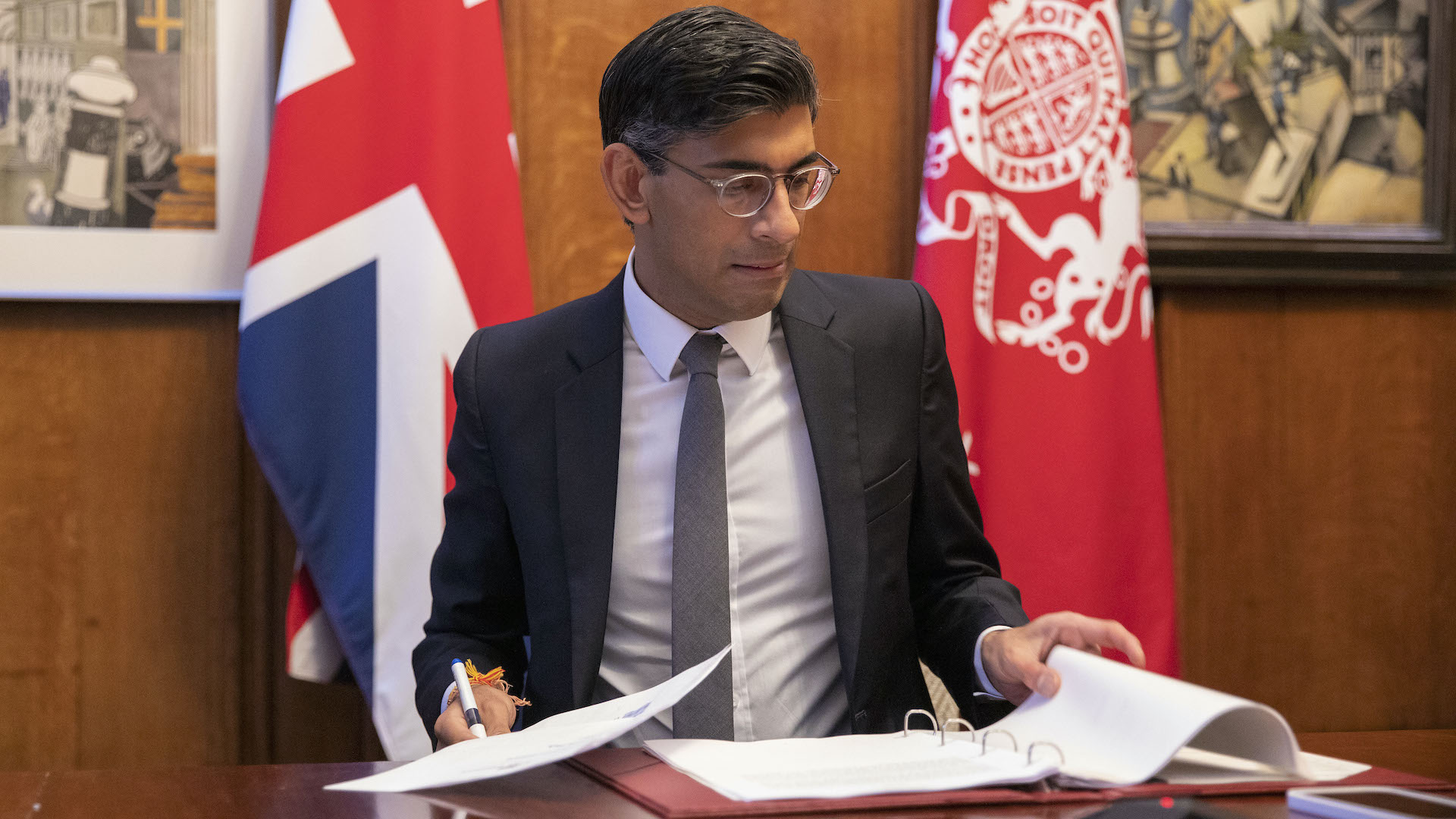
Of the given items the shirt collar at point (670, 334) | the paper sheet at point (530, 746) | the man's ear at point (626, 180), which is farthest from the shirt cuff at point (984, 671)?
the man's ear at point (626, 180)

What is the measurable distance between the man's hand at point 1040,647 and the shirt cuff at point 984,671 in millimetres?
30

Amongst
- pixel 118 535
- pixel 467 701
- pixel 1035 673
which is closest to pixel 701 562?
pixel 467 701

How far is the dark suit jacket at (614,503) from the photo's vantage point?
1.55m

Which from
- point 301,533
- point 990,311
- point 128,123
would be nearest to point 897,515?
point 990,311

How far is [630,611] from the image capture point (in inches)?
62.4

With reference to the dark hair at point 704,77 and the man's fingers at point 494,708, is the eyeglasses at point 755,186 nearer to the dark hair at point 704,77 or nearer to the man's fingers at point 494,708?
the dark hair at point 704,77

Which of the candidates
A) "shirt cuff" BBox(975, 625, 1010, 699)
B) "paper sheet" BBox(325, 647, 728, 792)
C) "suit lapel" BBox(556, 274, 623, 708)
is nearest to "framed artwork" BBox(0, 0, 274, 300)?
"suit lapel" BBox(556, 274, 623, 708)

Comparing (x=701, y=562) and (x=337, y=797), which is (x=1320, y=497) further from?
(x=337, y=797)

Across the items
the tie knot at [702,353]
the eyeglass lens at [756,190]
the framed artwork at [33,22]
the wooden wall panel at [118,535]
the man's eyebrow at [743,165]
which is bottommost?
the wooden wall panel at [118,535]

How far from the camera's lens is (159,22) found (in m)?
2.30

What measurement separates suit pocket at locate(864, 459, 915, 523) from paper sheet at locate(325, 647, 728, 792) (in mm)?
504

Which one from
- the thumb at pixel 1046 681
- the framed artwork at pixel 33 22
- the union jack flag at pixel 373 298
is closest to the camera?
the thumb at pixel 1046 681

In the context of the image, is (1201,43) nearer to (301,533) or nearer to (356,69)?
(356,69)

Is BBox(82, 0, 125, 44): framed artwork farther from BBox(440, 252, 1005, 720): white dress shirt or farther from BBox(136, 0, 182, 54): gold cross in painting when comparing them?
BBox(440, 252, 1005, 720): white dress shirt
